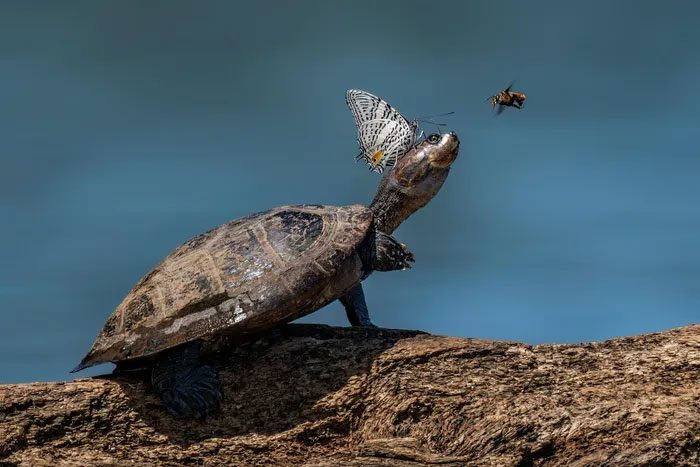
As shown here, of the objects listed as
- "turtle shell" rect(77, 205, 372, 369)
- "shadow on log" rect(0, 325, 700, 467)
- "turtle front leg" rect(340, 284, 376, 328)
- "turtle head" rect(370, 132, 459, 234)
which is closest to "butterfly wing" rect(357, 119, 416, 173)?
"turtle head" rect(370, 132, 459, 234)

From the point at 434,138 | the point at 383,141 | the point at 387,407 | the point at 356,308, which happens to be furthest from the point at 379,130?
the point at 387,407

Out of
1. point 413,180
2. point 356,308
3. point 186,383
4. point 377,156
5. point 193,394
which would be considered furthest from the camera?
point 377,156

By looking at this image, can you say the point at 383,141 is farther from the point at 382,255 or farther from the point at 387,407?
the point at 387,407

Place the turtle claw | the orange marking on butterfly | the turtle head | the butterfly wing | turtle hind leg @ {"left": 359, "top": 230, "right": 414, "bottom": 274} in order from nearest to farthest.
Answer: the turtle claw, turtle hind leg @ {"left": 359, "top": 230, "right": 414, "bottom": 274}, the turtle head, the butterfly wing, the orange marking on butterfly

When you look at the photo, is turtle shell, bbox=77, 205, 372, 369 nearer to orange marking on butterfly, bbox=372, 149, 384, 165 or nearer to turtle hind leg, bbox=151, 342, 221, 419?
turtle hind leg, bbox=151, 342, 221, 419

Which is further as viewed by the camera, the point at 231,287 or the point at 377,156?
the point at 377,156

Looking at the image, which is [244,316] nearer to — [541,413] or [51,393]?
[51,393]
